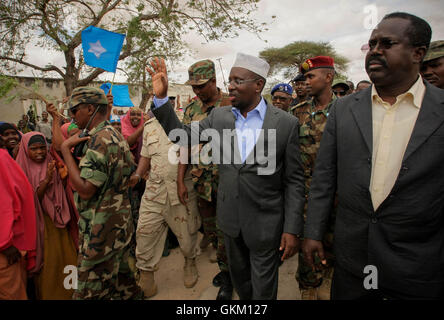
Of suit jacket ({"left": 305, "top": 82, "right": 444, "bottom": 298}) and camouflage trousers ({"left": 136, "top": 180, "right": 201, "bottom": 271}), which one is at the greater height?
suit jacket ({"left": 305, "top": 82, "right": 444, "bottom": 298})

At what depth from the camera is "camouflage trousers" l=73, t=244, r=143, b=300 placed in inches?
80.4

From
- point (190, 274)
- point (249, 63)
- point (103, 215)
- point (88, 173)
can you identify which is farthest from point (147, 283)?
point (249, 63)

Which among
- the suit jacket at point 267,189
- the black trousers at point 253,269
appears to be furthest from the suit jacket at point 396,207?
the black trousers at point 253,269

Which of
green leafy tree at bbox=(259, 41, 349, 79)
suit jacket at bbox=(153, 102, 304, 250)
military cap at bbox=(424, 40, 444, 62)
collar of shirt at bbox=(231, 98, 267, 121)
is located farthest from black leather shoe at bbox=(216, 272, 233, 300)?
green leafy tree at bbox=(259, 41, 349, 79)

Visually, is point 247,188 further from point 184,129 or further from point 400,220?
point 400,220

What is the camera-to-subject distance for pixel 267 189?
6.74 feet

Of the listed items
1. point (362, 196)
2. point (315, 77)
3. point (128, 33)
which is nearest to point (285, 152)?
point (362, 196)

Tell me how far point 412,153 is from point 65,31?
1157cm

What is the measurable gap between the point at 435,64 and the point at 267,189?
172 centimetres

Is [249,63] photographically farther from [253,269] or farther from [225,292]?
[225,292]

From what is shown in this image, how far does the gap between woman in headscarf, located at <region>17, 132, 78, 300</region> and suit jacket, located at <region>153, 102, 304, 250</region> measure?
5.51ft

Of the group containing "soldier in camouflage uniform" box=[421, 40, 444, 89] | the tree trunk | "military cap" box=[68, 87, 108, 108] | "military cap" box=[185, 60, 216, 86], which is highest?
the tree trunk

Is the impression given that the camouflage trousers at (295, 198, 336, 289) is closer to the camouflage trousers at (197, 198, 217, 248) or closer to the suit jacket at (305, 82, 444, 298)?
the suit jacket at (305, 82, 444, 298)

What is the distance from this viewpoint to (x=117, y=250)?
223 cm
